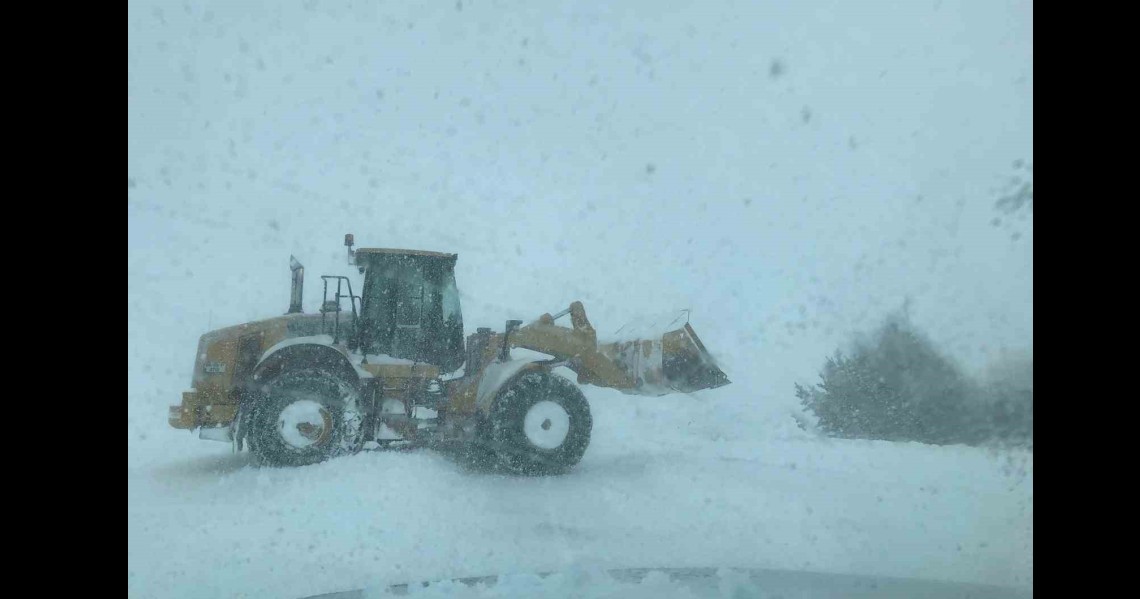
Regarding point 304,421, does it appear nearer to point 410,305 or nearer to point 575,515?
point 410,305

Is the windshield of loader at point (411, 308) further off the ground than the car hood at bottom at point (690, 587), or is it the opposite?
the windshield of loader at point (411, 308)

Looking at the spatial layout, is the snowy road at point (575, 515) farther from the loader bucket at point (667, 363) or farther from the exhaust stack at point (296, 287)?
the exhaust stack at point (296, 287)

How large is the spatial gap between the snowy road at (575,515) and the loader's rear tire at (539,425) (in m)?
0.17

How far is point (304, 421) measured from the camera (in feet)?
19.6

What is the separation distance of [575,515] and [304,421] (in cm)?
219

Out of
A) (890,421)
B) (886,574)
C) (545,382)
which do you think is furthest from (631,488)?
(890,421)

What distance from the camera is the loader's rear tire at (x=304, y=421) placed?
588 centimetres

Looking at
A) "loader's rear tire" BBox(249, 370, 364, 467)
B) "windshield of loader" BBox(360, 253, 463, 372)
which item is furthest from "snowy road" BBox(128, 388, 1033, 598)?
"windshield of loader" BBox(360, 253, 463, 372)

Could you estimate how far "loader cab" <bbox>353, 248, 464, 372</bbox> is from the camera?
632 cm

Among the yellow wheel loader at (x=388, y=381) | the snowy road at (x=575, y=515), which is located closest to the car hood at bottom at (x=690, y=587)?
the snowy road at (x=575, y=515)

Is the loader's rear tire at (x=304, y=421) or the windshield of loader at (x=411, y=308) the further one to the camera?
the windshield of loader at (x=411, y=308)

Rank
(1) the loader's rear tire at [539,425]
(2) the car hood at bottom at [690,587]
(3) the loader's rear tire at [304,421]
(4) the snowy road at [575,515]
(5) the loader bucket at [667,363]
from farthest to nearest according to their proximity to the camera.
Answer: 1. (5) the loader bucket at [667,363]
2. (1) the loader's rear tire at [539,425]
3. (3) the loader's rear tire at [304,421]
4. (4) the snowy road at [575,515]
5. (2) the car hood at bottom at [690,587]

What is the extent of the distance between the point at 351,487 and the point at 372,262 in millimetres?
1791

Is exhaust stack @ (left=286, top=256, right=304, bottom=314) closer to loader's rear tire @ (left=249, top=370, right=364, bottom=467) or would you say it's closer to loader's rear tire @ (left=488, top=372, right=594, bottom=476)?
loader's rear tire @ (left=249, top=370, right=364, bottom=467)
